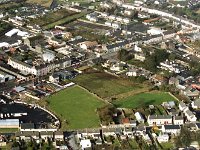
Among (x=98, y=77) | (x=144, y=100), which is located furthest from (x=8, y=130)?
(x=98, y=77)

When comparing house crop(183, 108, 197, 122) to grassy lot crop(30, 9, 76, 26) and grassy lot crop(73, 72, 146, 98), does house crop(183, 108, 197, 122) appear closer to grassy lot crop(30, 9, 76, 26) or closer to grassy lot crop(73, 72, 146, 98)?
grassy lot crop(73, 72, 146, 98)

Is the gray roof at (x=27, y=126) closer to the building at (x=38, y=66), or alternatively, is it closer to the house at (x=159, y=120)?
the house at (x=159, y=120)

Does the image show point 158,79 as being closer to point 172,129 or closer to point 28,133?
point 172,129

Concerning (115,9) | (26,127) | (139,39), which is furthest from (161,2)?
(26,127)

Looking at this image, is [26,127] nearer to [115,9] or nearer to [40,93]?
[40,93]

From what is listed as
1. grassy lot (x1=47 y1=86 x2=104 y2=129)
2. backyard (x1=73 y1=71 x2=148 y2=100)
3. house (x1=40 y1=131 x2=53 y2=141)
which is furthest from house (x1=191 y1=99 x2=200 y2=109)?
house (x1=40 y1=131 x2=53 y2=141)

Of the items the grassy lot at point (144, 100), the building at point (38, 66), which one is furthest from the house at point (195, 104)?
the building at point (38, 66)

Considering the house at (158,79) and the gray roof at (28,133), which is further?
the house at (158,79)
